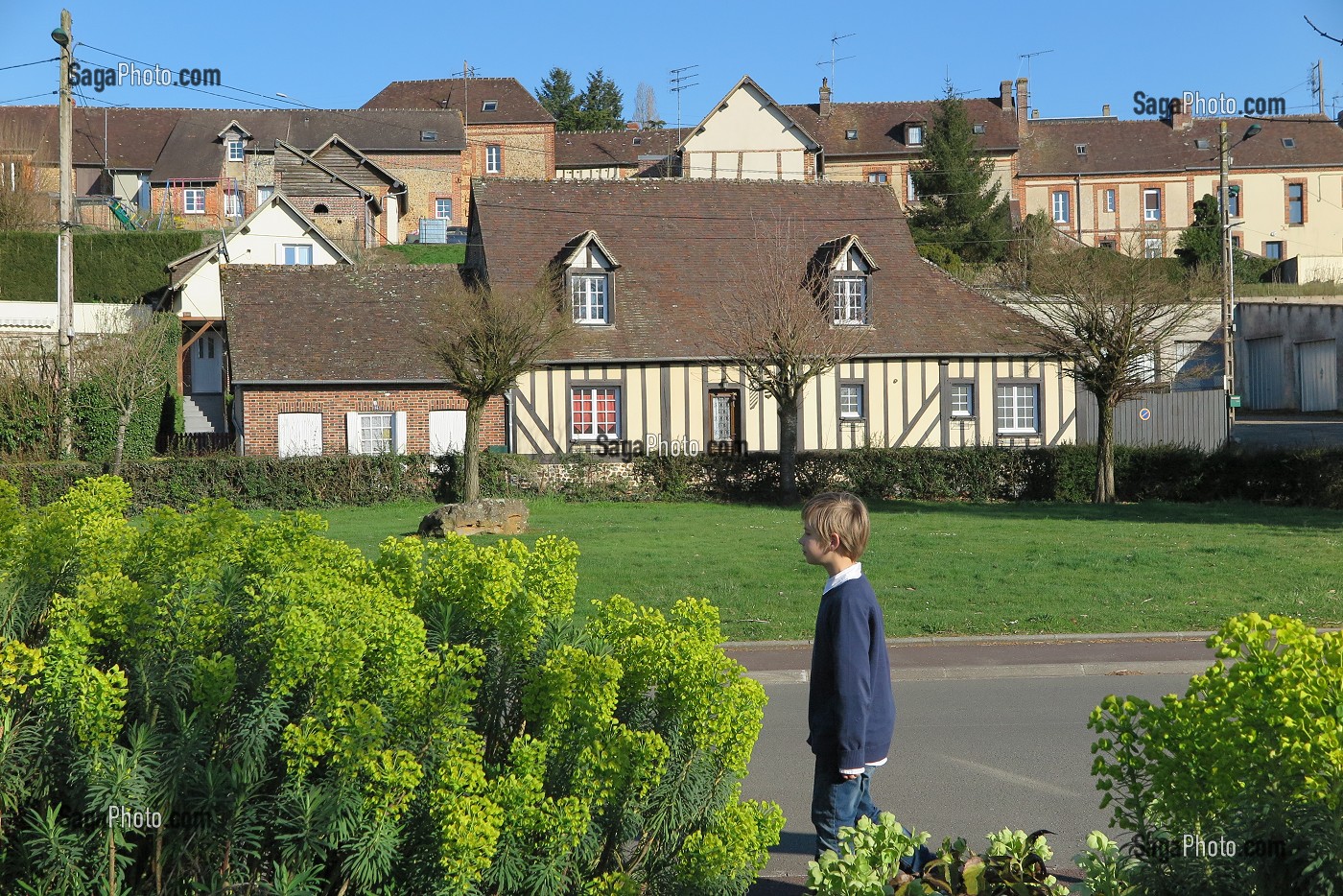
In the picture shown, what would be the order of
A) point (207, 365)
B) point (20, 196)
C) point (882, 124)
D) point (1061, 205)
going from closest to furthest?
1. point (207, 365)
2. point (20, 196)
3. point (1061, 205)
4. point (882, 124)

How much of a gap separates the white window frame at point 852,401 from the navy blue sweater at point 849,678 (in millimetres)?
25262

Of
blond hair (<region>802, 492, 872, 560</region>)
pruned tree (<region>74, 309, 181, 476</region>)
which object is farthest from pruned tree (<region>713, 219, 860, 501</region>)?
blond hair (<region>802, 492, 872, 560</region>)

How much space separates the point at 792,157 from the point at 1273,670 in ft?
171

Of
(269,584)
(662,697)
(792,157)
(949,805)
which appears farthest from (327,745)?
(792,157)

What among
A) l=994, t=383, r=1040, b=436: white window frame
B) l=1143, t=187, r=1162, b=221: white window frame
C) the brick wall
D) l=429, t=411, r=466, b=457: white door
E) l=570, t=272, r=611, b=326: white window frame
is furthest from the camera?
l=1143, t=187, r=1162, b=221: white window frame

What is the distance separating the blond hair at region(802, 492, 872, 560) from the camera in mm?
4449

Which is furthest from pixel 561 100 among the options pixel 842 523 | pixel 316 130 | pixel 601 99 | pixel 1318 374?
pixel 842 523

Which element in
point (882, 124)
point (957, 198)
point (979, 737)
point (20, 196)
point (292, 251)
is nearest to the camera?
point (979, 737)

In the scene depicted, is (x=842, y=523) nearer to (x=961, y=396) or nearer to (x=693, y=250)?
(x=961, y=396)

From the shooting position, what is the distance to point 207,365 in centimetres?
4044

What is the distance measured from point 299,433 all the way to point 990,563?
61.9ft

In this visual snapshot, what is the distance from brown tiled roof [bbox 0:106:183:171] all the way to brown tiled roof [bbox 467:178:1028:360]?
3194cm

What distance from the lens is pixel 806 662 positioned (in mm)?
10250

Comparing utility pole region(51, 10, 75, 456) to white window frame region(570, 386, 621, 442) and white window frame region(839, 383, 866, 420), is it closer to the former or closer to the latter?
white window frame region(570, 386, 621, 442)
